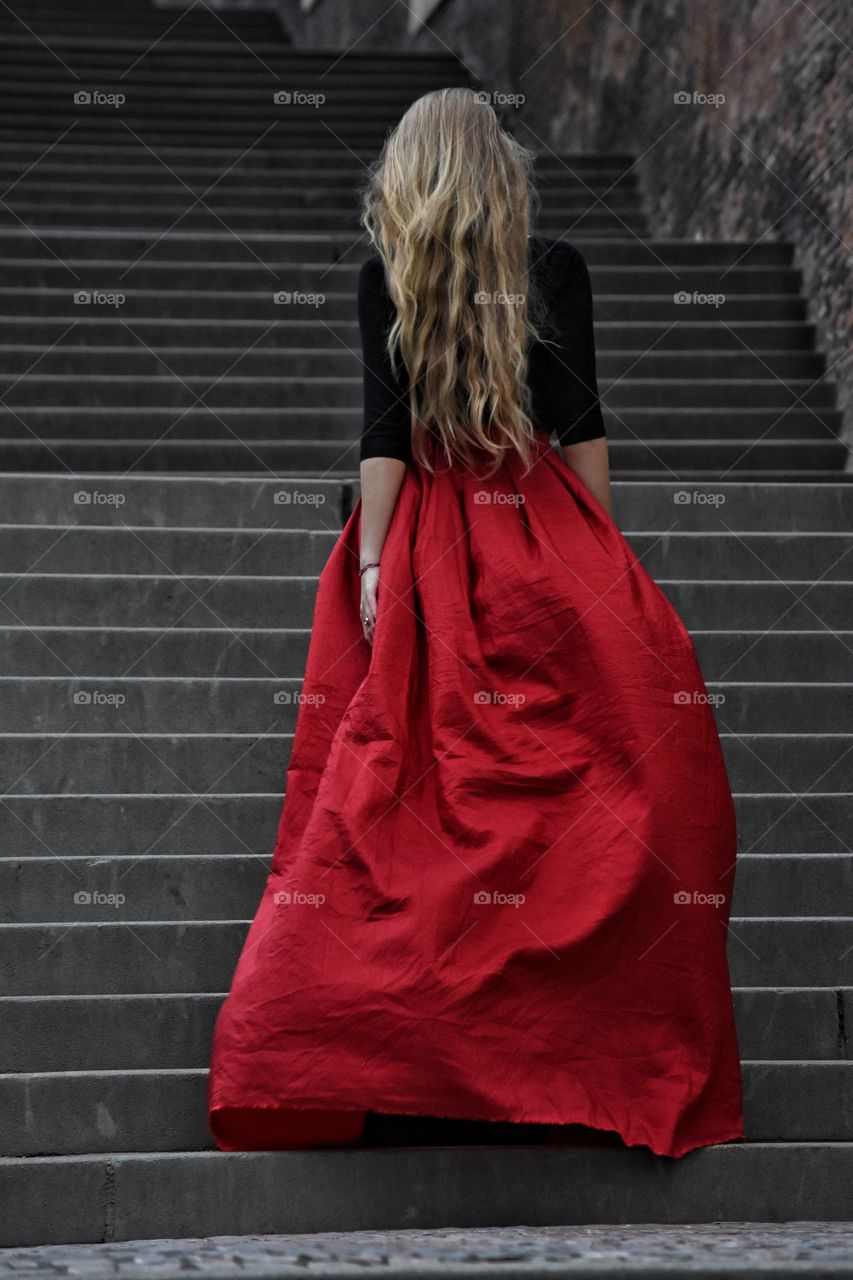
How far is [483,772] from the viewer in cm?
262

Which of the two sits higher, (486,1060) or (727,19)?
(727,19)

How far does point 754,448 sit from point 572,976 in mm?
3636

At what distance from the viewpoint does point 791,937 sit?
10.6 feet

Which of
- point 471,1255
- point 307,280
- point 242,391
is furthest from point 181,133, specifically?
point 471,1255

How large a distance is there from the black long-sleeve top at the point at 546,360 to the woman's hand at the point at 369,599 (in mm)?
199

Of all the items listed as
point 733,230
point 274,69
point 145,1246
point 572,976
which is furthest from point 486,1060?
point 274,69

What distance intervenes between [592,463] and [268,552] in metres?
1.85

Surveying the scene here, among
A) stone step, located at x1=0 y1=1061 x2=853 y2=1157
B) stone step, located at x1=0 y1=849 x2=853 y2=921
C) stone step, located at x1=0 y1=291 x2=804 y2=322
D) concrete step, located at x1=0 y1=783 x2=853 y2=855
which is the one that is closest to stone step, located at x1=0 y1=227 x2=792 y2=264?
stone step, located at x1=0 y1=291 x2=804 y2=322

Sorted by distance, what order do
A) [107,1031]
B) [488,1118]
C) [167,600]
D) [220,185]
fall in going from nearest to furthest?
[488,1118]
[107,1031]
[167,600]
[220,185]

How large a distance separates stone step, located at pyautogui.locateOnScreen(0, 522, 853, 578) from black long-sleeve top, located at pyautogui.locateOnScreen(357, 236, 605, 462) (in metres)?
1.74

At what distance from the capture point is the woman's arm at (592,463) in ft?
9.28

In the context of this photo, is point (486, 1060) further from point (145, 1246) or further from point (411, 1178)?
point (145, 1246)

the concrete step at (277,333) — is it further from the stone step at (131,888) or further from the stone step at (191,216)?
the stone step at (131,888)

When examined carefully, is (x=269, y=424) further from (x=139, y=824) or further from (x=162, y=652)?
(x=139, y=824)
